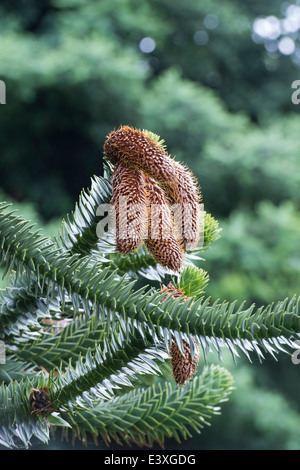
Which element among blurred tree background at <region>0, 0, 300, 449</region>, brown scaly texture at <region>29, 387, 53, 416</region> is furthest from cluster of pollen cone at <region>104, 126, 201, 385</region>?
blurred tree background at <region>0, 0, 300, 449</region>

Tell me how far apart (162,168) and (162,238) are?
5 cm

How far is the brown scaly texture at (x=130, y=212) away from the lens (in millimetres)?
362

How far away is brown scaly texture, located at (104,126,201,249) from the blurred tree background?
214 centimetres

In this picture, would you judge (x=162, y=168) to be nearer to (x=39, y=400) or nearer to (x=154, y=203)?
(x=154, y=203)

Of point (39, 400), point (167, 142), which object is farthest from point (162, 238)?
point (167, 142)

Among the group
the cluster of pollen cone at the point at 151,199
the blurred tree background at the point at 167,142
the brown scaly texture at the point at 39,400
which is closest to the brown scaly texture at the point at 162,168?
the cluster of pollen cone at the point at 151,199

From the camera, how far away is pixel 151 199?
0.38 meters

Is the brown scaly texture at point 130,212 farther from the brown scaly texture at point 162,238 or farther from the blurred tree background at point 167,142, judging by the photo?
the blurred tree background at point 167,142

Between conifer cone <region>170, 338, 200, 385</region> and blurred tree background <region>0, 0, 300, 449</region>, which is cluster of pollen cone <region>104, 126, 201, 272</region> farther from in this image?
blurred tree background <region>0, 0, 300, 449</region>

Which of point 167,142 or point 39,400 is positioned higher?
point 167,142

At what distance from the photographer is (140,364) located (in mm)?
431

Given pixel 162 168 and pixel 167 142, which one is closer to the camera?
pixel 162 168
